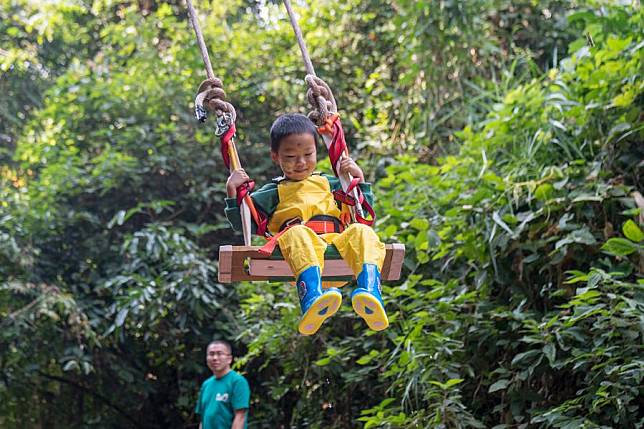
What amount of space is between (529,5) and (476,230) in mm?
2600

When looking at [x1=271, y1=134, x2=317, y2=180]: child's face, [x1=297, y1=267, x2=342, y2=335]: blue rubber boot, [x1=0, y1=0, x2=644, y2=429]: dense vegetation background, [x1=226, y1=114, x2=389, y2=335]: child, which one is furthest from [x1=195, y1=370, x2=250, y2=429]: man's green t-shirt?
[x1=297, y1=267, x2=342, y2=335]: blue rubber boot

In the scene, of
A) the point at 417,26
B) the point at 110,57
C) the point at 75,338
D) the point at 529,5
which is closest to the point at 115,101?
the point at 110,57

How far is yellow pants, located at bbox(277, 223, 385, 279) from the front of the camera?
97.4 inches

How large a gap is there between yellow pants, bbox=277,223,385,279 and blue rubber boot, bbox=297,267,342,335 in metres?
0.03

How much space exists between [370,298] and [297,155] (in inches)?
21.7

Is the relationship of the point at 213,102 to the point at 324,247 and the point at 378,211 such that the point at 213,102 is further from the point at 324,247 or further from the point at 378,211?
the point at 378,211

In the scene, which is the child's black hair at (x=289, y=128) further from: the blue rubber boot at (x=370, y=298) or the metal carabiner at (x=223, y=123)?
the blue rubber boot at (x=370, y=298)

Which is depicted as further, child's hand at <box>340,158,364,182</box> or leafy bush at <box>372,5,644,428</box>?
leafy bush at <box>372,5,644,428</box>

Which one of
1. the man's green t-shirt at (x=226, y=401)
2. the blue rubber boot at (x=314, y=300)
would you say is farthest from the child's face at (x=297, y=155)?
the man's green t-shirt at (x=226, y=401)

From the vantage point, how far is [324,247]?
2582 millimetres

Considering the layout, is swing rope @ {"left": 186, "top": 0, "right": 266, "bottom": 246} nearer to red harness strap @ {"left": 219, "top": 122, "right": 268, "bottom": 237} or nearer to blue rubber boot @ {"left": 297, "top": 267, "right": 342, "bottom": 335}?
red harness strap @ {"left": 219, "top": 122, "right": 268, "bottom": 237}

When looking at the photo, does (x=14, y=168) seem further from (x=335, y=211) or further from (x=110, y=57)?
(x=335, y=211)

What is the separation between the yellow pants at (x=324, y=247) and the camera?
A: 247cm

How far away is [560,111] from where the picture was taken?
4.15 meters
